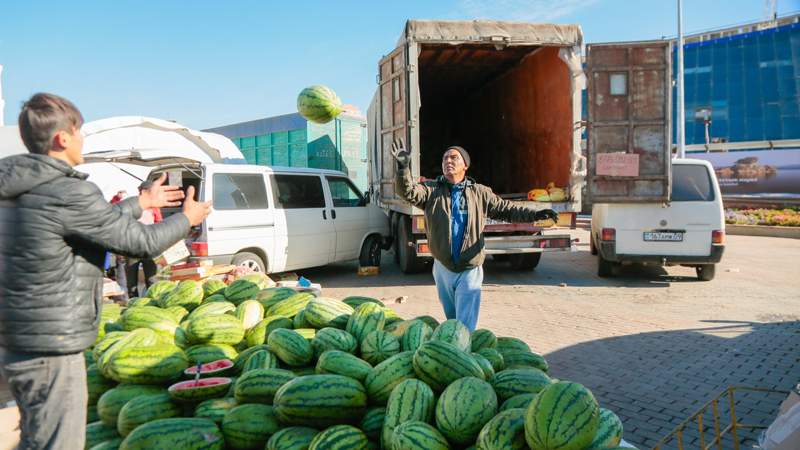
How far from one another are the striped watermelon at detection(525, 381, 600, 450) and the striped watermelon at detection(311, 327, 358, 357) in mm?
1207

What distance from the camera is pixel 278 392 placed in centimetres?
238

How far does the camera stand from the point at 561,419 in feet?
6.23

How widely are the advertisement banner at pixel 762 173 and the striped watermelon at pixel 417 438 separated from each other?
30.0 m

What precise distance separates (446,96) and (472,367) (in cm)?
1351

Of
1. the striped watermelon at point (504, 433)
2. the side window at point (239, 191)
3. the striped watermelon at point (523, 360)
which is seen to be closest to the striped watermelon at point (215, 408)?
the striped watermelon at point (504, 433)

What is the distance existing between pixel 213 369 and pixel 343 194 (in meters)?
7.93

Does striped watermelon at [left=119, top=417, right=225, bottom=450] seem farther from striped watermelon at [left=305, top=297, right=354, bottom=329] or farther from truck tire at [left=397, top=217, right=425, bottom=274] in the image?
truck tire at [left=397, top=217, right=425, bottom=274]

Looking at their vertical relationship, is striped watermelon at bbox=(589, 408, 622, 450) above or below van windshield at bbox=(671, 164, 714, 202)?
below

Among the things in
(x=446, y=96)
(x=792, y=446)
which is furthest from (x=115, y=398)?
(x=446, y=96)

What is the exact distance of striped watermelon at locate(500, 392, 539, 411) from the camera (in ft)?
7.34

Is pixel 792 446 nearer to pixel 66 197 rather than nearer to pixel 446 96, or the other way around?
pixel 66 197

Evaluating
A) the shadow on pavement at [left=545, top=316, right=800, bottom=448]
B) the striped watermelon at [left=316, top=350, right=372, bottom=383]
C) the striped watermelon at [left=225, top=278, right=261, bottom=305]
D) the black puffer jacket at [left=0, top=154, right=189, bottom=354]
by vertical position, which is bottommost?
the shadow on pavement at [left=545, top=316, right=800, bottom=448]

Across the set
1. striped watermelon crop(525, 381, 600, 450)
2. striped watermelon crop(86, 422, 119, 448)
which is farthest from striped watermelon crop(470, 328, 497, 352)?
striped watermelon crop(86, 422, 119, 448)

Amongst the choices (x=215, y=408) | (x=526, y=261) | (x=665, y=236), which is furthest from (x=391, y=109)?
(x=215, y=408)
